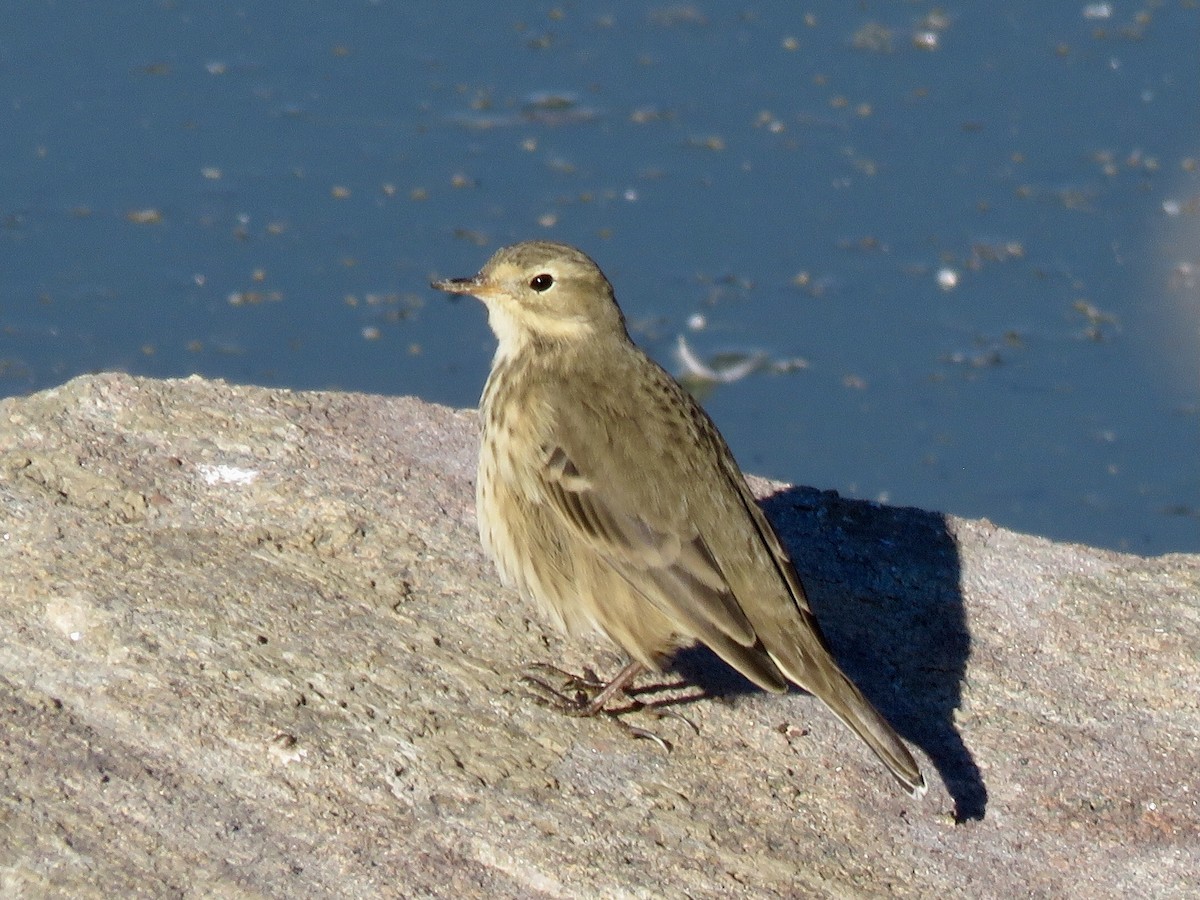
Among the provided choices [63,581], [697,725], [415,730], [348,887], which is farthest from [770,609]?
[63,581]

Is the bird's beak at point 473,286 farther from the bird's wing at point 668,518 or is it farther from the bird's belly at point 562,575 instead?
the bird's belly at point 562,575

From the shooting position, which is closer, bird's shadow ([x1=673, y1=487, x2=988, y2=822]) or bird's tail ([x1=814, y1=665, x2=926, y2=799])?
bird's tail ([x1=814, y1=665, x2=926, y2=799])

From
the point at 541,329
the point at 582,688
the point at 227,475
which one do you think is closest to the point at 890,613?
the point at 582,688

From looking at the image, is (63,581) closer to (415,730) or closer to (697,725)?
(415,730)

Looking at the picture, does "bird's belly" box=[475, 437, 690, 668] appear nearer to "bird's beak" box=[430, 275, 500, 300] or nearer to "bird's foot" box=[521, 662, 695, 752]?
"bird's foot" box=[521, 662, 695, 752]

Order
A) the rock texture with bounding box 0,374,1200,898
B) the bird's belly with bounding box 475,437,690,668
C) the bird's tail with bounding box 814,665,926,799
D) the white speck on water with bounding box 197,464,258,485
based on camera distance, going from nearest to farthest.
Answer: the rock texture with bounding box 0,374,1200,898
the bird's tail with bounding box 814,665,926,799
the bird's belly with bounding box 475,437,690,668
the white speck on water with bounding box 197,464,258,485

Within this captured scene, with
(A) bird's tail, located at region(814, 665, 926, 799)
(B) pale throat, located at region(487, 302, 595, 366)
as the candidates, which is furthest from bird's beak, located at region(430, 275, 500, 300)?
(A) bird's tail, located at region(814, 665, 926, 799)

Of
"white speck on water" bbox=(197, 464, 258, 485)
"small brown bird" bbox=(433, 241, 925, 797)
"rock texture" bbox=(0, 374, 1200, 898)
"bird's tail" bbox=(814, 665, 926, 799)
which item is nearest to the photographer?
"rock texture" bbox=(0, 374, 1200, 898)
